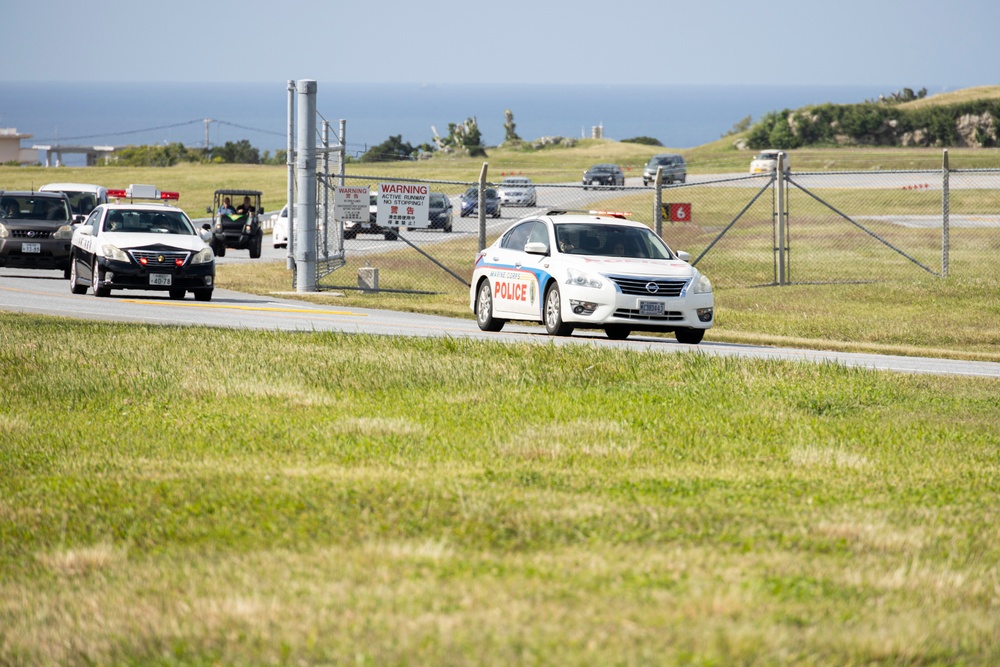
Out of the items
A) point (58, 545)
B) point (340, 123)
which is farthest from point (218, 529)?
point (340, 123)

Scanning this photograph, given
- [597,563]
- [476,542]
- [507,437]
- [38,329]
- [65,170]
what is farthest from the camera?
[65,170]

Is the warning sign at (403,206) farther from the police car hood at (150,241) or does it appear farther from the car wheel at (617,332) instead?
the car wheel at (617,332)

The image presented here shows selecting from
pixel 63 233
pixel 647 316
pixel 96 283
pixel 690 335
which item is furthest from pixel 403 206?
pixel 647 316

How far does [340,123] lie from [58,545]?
21.4 meters

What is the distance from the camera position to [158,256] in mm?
21250

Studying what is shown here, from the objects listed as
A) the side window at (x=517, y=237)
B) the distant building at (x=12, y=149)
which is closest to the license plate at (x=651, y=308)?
the side window at (x=517, y=237)

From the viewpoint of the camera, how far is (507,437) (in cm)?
907

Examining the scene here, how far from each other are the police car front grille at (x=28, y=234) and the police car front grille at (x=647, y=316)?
48.0ft

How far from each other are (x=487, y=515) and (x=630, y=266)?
32.9 ft

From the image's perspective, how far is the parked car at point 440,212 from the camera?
41.0m

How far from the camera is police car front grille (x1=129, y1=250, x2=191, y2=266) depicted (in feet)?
69.7

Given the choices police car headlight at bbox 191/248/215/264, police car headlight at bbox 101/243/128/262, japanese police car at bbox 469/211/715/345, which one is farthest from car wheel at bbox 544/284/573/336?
police car headlight at bbox 101/243/128/262

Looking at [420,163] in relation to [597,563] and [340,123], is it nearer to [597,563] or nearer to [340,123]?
[340,123]

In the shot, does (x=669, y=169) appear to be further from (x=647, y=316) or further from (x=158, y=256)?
(x=647, y=316)
